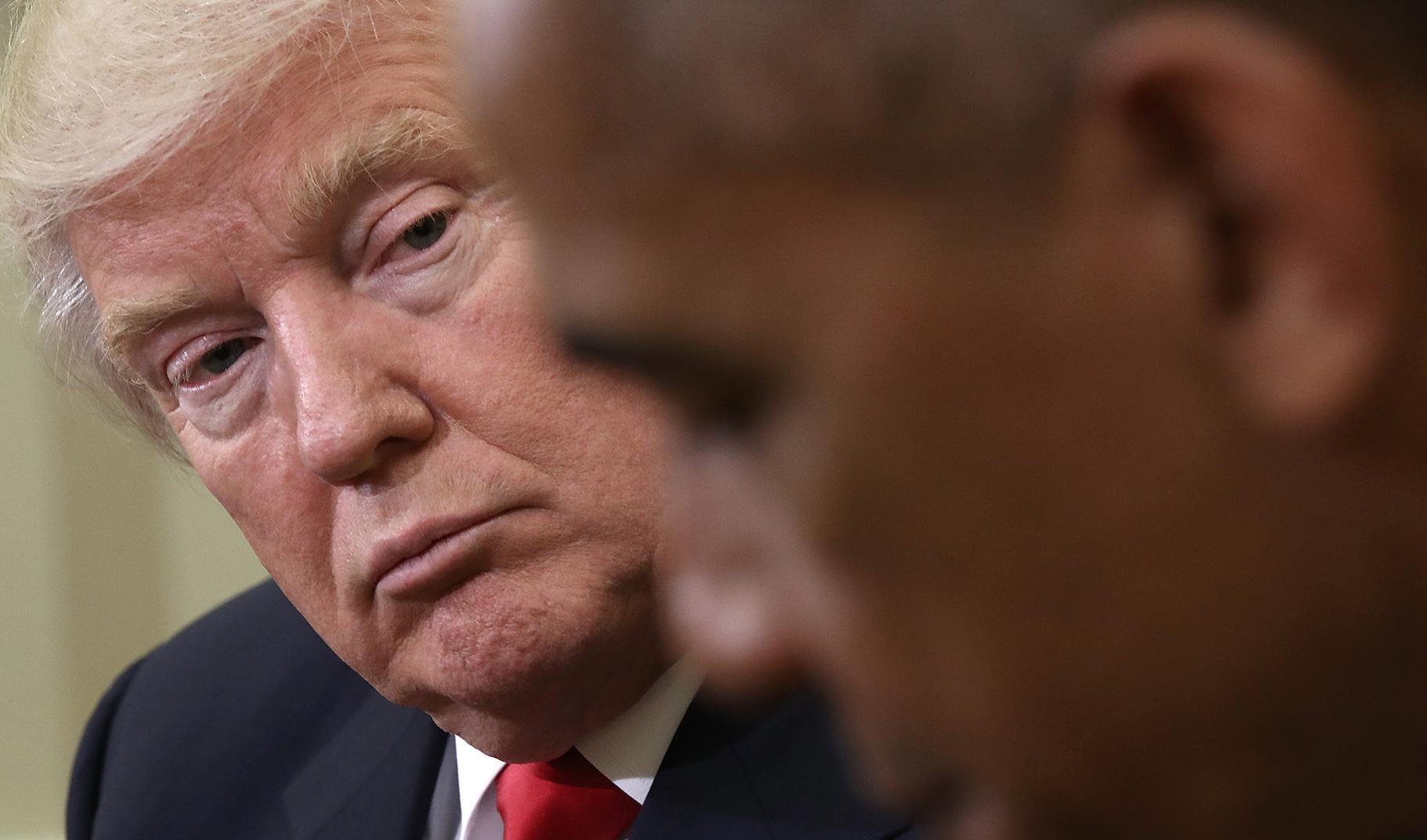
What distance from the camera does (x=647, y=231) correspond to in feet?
0.92

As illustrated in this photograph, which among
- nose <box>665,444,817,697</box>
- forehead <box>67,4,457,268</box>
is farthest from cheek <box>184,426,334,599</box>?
nose <box>665,444,817,697</box>

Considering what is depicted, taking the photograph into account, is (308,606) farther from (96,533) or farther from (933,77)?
(96,533)

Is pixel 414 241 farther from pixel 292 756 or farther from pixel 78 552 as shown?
pixel 78 552

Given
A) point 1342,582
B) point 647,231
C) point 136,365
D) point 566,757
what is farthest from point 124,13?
point 1342,582

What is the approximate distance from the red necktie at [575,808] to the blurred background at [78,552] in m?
1.11

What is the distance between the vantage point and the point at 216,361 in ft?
2.82

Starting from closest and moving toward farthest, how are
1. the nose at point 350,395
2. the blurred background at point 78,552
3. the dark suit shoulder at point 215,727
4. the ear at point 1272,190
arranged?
1. the ear at point 1272,190
2. the nose at point 350,395
3. the dark suit shoulder at point 215,727
4. the blurred background at point 78,552

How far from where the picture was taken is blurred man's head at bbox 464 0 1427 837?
26cm

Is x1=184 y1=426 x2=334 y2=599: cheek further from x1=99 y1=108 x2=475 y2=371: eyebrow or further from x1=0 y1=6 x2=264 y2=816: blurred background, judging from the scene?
x1=0 y1=6 x2=264 y2=816: blurred background

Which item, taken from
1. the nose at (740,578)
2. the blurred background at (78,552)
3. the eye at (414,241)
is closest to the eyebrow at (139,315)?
the eye at (414,241)

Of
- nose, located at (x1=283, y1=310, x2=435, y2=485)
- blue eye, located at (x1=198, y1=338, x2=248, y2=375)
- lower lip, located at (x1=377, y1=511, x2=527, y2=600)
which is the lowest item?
lower lip, located at (x1=377, y1=511, x2=527, y2=600)

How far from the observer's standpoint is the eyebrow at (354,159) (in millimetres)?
756

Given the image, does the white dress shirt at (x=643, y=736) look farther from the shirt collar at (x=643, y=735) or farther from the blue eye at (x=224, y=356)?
the blue eye at (x=224, y=356)

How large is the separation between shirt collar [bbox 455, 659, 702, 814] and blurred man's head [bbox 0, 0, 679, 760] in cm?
8
